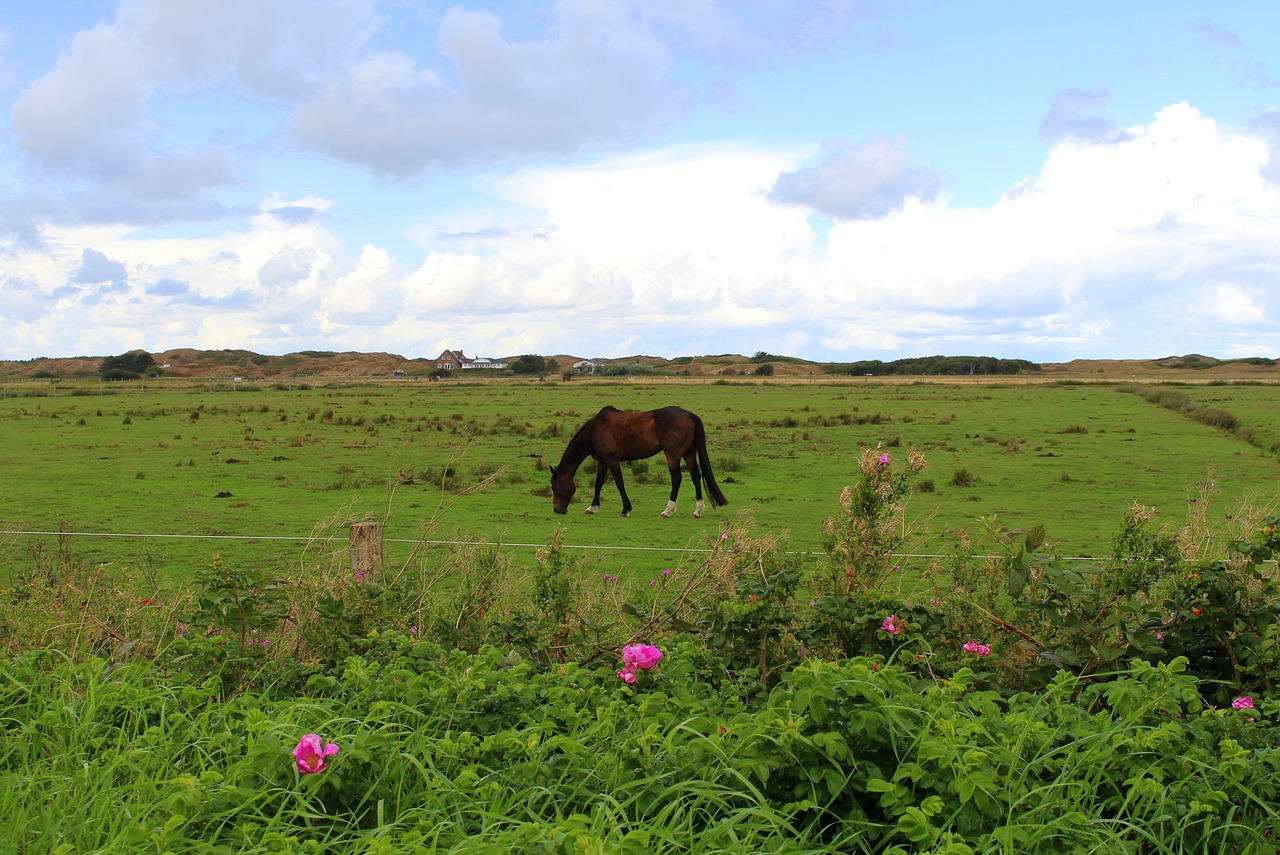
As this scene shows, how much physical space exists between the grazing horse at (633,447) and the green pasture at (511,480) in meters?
0.39

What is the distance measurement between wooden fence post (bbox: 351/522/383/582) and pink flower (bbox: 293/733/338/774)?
288 cm

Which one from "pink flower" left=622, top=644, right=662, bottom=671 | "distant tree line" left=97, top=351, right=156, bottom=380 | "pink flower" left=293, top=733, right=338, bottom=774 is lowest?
"pink flower" left=293, top=733, right=338, bottom=774

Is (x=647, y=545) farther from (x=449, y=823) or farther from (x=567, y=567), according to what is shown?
(x=449, y=823)

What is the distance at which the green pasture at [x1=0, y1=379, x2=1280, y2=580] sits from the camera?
11156 mm

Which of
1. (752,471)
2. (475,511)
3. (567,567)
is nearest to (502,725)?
(567,567)

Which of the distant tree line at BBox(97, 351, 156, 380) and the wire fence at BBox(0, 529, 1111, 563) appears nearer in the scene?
the wire fence at BBox(0, 529, 1111, 563)

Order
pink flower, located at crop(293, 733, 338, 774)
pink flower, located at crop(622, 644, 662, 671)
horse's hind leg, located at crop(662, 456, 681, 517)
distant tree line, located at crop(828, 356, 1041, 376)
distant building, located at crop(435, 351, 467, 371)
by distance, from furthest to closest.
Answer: distant building, located at crop(435, 351, 467, 371)
distant tree line, located at crop(828, 356, 1041, 376)
horse's hind leg, located at crop(662, 456, 681, 517)
pink flower, located at crop(622, 644, 662, 671)
pink flower, located at crop(293, 733, 338, 774)

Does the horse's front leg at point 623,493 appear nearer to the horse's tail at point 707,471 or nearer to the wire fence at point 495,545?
the horse's tail at point 707,471

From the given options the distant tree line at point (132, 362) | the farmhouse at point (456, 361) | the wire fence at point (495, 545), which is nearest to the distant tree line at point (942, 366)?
the farmhouse at point (456, 361)

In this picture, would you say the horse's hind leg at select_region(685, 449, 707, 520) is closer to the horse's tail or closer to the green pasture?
the horse's tail

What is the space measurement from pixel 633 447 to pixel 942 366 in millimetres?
122050

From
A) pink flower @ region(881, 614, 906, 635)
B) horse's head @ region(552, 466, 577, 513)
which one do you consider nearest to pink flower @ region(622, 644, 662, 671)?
pink flower @ region(881, 614, 906, 635)

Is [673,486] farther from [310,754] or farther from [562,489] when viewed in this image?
[310,754]

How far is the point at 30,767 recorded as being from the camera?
3.83m
